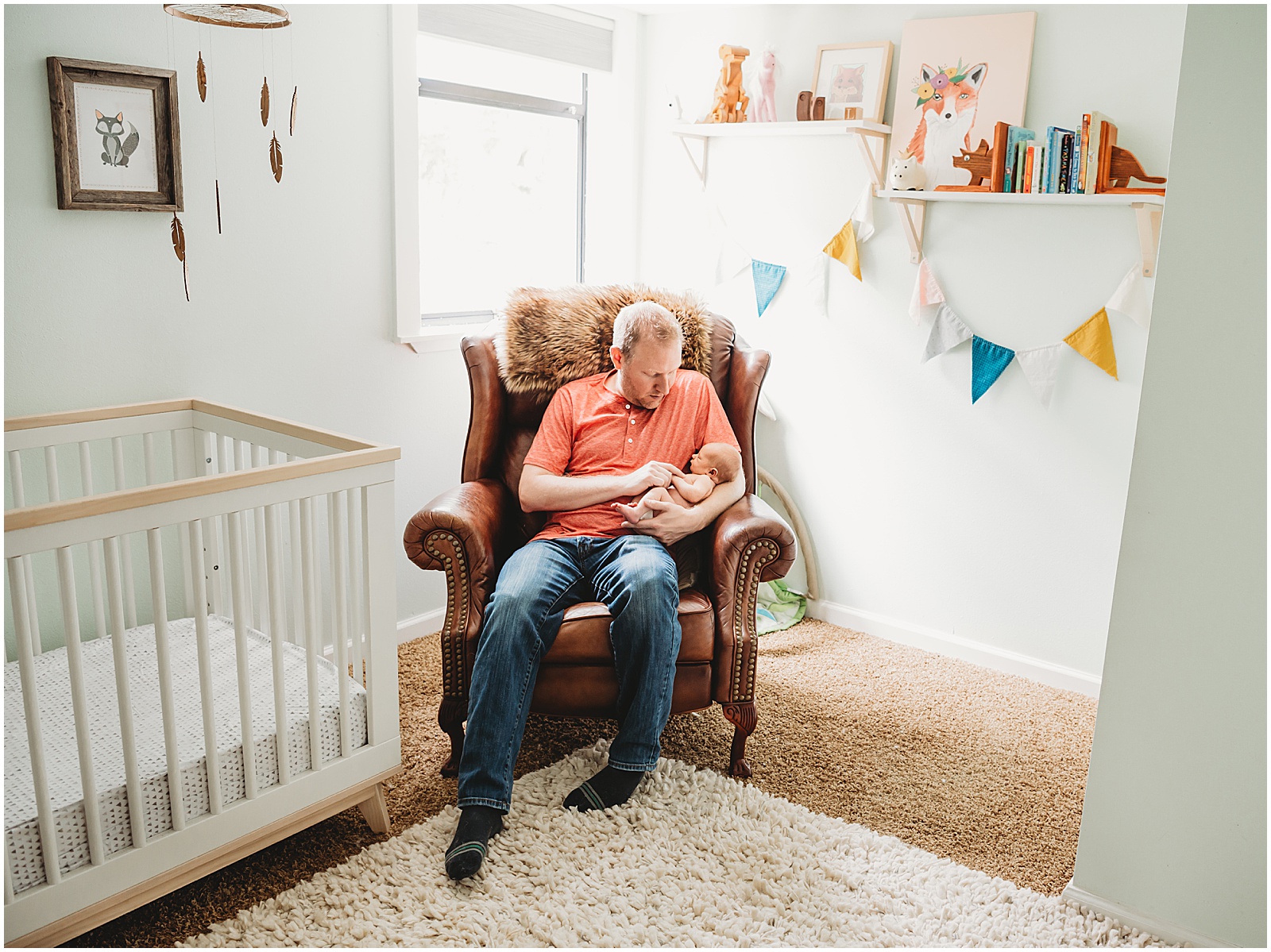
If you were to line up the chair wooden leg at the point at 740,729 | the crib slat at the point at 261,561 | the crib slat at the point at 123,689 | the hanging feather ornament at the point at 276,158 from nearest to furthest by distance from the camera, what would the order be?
the crib slat at the point at 123,689, the crib slat at the point at 261,561, the chair wooden leg at the point at 740,729, the hanging feather ornament at the point at 276,158

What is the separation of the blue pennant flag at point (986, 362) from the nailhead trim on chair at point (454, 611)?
1626 millimetres

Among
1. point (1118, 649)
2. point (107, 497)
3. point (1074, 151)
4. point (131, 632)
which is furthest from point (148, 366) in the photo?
point (1074, 151)

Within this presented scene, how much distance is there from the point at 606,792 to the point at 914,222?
1880mm

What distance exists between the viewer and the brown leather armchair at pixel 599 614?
2.22 meters

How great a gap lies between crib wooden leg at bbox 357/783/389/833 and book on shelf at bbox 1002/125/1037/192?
222 cm

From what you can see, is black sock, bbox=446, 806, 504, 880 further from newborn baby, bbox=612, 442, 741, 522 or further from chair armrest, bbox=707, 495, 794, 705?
newborn baby, bbox=612, 442, 741, 522

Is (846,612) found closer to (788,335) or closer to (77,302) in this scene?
(788,335)

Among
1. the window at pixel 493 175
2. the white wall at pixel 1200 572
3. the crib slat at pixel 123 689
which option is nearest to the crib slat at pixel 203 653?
the crib slat at pixel 123 689

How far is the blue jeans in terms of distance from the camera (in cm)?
207

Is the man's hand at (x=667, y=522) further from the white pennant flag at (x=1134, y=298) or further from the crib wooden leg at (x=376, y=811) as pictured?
the white pennant flag at (x=1134, y=298)

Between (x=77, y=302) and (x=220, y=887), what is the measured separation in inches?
52.3

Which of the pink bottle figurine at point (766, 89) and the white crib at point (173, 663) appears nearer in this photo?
the white crib at point (173, 663)

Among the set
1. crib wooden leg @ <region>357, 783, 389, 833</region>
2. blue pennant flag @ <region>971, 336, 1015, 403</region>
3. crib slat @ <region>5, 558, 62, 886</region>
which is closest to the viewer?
crib slat @ <region>5, 558, 62, 886</region>

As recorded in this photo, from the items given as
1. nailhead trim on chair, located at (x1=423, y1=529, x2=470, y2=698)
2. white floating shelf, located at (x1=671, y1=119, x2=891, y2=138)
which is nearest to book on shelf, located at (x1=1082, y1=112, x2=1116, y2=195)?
white floating shelf, located at (x1=671, y1=119, x2=891, y2=138)
